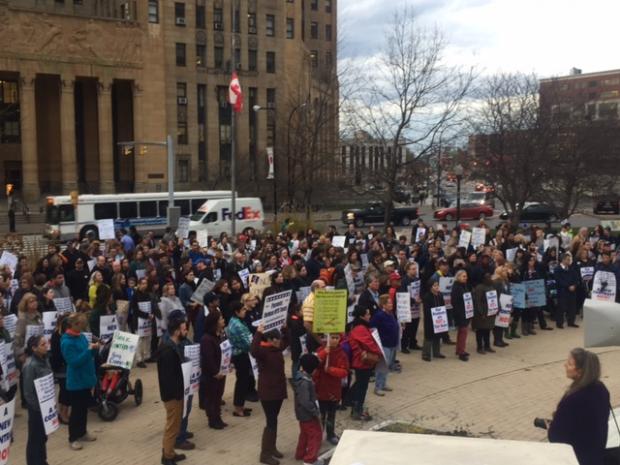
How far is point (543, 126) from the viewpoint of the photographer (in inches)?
1160

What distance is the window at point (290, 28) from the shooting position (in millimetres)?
76562

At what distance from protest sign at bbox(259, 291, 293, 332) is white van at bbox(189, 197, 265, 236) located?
81.3 feet

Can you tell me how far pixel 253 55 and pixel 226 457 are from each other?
69.3 m

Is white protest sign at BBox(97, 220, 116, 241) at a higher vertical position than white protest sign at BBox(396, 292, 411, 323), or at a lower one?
higher

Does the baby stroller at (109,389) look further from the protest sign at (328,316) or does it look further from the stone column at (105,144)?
the stone column at (105,144)

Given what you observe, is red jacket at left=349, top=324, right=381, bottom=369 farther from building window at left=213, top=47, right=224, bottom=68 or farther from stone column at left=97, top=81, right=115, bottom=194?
building window at left=213, top=47, right=224, bottom=68

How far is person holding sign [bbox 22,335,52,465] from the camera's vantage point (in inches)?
284

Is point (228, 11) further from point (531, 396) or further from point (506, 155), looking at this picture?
point (531, 396)

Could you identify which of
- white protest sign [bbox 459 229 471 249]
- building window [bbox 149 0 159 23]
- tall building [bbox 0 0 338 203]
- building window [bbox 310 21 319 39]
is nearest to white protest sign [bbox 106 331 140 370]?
white protest sign [bbox 459 229 471 249]

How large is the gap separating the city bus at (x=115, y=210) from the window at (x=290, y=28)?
43.9 meters

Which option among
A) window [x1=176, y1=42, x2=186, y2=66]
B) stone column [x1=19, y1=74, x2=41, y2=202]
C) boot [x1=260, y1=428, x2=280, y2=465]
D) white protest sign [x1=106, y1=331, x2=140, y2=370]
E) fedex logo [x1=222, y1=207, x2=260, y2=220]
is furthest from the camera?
window [x1=176, y1=42, x2=186, y2=66]

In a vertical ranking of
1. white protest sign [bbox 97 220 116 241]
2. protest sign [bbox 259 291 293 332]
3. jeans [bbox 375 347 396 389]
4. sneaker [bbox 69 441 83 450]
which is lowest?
sneaker [bbox 69 441 83 450]

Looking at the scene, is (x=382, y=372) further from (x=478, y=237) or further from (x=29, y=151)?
(x=29, y=151)

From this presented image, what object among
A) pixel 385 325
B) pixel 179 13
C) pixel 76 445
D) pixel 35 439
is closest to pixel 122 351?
pixel 76 445
